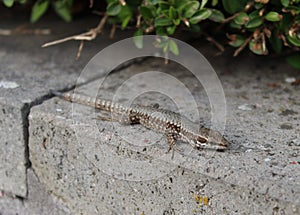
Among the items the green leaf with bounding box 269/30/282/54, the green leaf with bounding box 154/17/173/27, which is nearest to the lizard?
the green leaf with bounding box 154/17/173/27

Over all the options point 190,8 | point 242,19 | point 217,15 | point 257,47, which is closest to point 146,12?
point 190,8

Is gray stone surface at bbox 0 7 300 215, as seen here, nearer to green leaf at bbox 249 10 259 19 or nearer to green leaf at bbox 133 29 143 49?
green leaf at bbox 133 29 143 49

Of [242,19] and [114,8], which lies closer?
[242,19]

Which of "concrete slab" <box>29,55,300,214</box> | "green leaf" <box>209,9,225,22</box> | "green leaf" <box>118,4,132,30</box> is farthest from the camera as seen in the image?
"green leaf" <box>118,4,132,30</box>

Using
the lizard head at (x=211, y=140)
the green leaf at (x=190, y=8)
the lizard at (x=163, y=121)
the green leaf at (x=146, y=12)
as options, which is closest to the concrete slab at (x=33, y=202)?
the lizard at (x=163, y=121)

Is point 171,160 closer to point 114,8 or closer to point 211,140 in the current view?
point 211,140

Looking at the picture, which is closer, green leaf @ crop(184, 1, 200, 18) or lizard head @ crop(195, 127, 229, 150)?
lizard head @ crop(195, 127, 229, 150)
